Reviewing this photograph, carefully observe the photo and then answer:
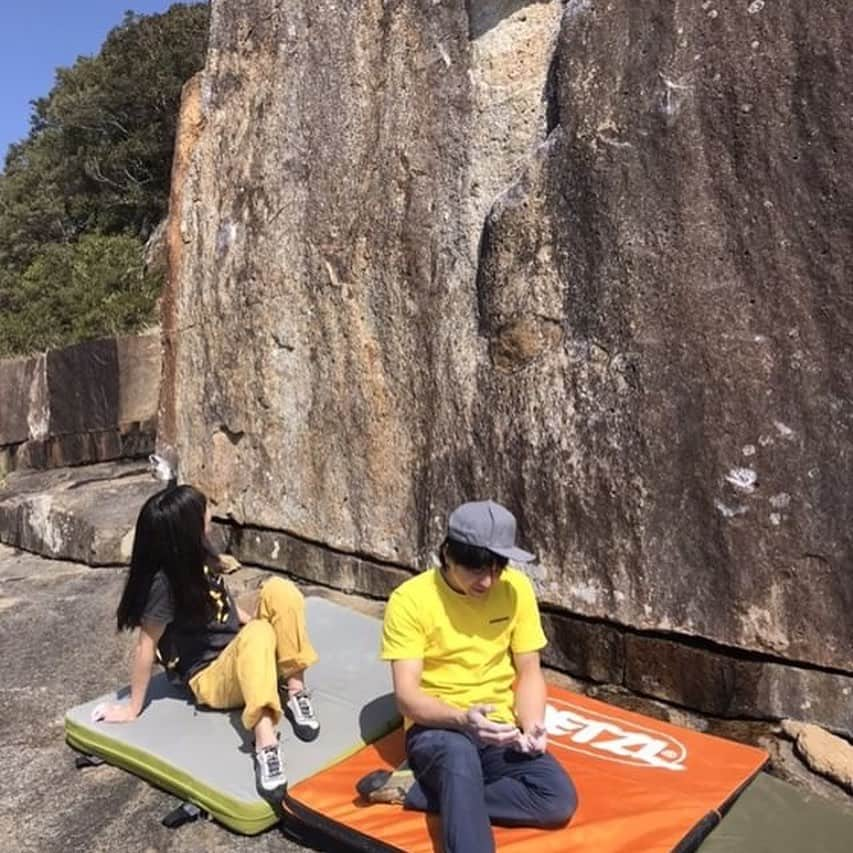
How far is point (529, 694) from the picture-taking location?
263 cm

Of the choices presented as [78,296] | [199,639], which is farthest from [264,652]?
[78,296]

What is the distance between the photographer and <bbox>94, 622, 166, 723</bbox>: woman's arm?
10.1 ft

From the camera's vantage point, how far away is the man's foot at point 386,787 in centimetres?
257

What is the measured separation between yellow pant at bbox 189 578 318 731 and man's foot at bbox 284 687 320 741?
8 cm

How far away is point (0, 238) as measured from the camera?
1797 cm

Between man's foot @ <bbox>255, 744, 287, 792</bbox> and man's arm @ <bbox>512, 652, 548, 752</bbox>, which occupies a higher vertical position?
man's arm @ <bbox>512, 652, 548, 752</bbox>

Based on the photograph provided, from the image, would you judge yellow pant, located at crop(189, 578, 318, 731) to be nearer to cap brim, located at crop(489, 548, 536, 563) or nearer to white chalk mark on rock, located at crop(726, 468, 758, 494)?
cap brim, located at crop(489, 548, 536, 563)

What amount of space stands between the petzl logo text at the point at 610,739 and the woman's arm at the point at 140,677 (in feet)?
4.05

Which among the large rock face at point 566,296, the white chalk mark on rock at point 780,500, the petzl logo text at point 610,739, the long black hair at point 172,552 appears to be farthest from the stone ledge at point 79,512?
the white chalk mark on rock at point 780,500

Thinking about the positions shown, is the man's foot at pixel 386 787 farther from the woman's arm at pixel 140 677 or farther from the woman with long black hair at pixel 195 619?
the woman's arm at pixel 140 677

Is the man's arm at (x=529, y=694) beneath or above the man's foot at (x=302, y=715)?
above

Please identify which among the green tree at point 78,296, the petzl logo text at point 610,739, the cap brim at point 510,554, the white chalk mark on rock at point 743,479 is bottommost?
the petzl logo text at point 610,739

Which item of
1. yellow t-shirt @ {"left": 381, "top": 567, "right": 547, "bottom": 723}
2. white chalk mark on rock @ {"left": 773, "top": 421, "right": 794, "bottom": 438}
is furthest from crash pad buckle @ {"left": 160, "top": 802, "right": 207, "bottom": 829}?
white chalk mark on rock @ {"left": 773, "top": 421, "right": 794, "bottom": 438}

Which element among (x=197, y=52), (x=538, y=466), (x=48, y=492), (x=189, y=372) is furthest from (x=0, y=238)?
(x=538, y=466)
